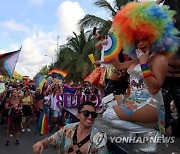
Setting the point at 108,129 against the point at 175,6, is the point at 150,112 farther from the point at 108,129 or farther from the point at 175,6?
the point at 175,6

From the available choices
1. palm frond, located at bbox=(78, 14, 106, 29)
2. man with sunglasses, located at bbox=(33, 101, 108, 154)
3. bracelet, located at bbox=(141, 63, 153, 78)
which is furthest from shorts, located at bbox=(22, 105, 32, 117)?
palm frond, located at bbox=(78, 14, 106, 29)

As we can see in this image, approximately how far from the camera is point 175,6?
378 cm

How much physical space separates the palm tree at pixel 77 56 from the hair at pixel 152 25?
25457 mm

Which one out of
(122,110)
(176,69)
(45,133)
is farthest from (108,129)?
(45,133)

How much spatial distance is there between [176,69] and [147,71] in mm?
1145

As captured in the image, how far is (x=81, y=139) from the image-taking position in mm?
3271

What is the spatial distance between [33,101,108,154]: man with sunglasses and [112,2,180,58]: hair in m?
0.88

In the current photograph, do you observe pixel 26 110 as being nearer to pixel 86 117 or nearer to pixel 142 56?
pixel 86 117

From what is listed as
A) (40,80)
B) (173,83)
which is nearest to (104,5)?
(40,80)

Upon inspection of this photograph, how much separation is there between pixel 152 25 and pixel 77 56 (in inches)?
1360

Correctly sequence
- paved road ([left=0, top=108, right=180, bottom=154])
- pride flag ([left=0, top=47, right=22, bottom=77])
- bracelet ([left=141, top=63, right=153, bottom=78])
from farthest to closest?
1. pride flag ([left=0, top=47, right=22, bottom=77])
2. paved road ([left=0, top=108, right=180, bottom=154])
3. bracelet ([left=141, top=63, right=153, bottom=78])

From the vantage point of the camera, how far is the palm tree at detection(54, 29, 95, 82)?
106ft

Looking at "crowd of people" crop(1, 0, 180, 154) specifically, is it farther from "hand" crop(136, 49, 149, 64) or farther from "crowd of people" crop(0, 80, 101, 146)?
"crowd of people" crop(0, 80, 101, 146)

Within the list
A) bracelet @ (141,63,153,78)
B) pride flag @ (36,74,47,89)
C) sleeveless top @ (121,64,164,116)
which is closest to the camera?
bracelet @ (141,63,153,78)
